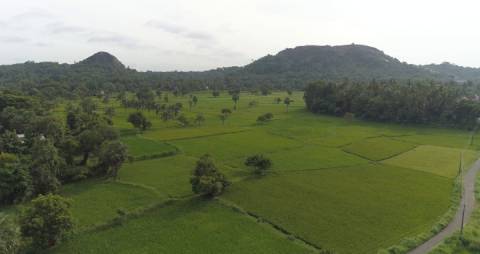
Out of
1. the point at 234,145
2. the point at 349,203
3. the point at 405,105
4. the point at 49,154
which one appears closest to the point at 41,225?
the point at 49,154

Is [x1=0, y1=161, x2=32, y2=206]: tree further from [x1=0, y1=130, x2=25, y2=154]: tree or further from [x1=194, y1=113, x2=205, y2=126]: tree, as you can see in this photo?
[x1=194, y1=113, x2=205, y2=126]: tree

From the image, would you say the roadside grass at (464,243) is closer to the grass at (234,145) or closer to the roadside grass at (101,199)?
the roadside grass at (101,199)

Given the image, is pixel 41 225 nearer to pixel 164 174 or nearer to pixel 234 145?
pixel 164 174

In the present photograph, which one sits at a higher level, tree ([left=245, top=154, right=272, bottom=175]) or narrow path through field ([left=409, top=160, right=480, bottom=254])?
tree ([left=245, top=154, right=272, bottom=175])

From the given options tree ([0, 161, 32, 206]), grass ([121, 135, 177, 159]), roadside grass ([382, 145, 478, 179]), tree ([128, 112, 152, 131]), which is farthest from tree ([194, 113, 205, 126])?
tree ([0, 161, 32, 206])

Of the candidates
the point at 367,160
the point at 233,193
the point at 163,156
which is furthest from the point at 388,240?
the point at 163,156

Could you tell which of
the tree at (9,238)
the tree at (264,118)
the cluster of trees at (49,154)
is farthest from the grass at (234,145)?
the tree at (9,238)

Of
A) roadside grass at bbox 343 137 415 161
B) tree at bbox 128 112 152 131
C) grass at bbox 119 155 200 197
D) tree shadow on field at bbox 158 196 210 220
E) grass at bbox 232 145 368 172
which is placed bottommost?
tree shadow on field at bbox 158 196 210 220
